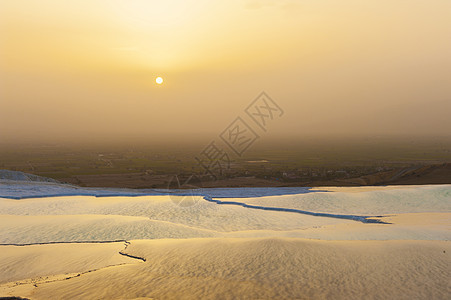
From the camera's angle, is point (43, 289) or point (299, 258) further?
point (299, 258)

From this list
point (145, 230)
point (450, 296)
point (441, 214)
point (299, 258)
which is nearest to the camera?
point (450, 296)

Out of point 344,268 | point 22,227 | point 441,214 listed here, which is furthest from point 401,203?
point 22,227

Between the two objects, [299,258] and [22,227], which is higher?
[22,227]

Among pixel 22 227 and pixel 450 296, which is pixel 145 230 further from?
pixel 450 296

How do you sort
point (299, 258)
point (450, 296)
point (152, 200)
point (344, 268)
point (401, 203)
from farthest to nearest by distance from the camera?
1. point (152, 200)
2. point (401, 203)
3. point (299, 258)
4. point (344, 268)
5. point (450, 296)

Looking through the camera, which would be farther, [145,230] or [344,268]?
[145,230]

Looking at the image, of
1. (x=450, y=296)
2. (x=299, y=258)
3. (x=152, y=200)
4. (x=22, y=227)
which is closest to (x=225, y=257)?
(x=299, y=258)

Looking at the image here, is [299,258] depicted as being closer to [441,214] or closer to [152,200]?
[441,214]

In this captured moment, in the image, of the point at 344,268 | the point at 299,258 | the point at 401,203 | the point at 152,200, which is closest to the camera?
the point at 344,268

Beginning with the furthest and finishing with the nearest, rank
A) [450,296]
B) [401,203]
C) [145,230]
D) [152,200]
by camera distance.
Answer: [152,200], [401,203], [145,230], [450,296]
